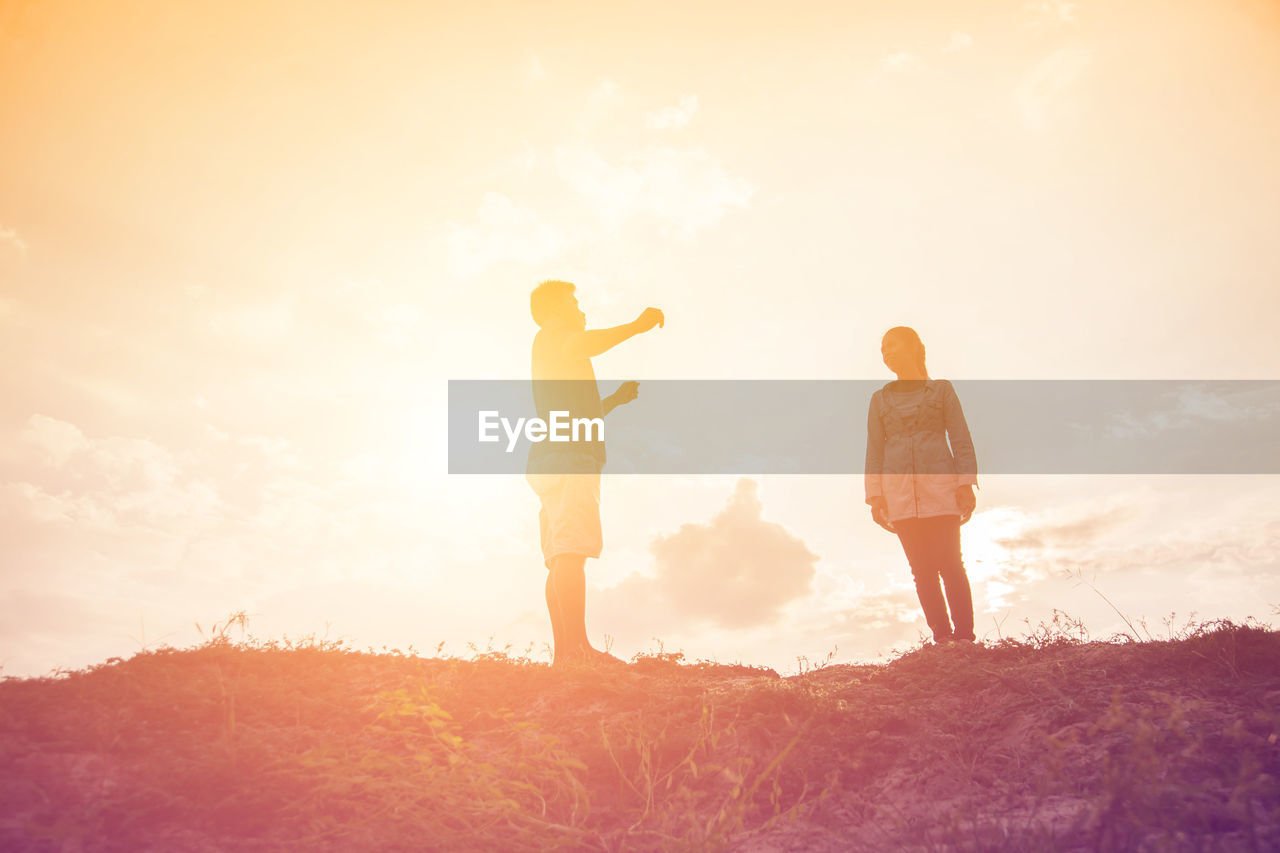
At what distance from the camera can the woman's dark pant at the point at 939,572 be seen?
23.2ft

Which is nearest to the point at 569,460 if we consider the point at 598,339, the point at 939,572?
the point at 598,339

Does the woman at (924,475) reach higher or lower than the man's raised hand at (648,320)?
lower

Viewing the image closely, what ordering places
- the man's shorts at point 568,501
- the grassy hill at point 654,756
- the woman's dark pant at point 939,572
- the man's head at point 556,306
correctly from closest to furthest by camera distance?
the grassy hill at point 654,756 → the man's shorts at point 568,501 → the woman's dark pant at point 939,572 → the man's head at point 556,306

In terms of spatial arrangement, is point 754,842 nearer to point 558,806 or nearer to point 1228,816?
point 558,806

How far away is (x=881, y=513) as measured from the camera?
763 centimetres

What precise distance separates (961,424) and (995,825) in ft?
14.1

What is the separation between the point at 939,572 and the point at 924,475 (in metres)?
0.87

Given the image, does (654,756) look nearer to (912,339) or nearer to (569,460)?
(569,460)

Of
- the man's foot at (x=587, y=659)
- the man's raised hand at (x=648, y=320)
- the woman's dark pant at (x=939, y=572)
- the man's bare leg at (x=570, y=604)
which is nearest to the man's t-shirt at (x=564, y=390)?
A: the man's raised hand at (x=648, y=320)

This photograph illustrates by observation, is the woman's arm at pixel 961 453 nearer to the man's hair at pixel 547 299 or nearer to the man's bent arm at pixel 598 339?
the man's bent arm at pixel 598 339

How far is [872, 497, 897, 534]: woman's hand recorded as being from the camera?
7.61 m

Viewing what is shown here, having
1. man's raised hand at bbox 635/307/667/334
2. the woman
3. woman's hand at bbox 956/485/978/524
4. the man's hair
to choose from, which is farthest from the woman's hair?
the man's hair

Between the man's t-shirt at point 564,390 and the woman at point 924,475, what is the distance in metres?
2.63

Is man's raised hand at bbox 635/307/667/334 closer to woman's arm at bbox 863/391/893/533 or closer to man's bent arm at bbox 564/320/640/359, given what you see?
man's bent arm at bbox 564/320/640/359
